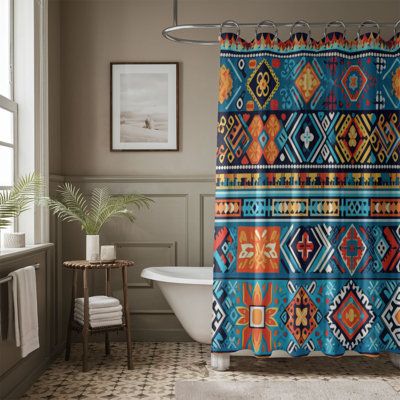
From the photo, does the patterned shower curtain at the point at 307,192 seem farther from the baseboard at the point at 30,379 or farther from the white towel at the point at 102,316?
the baseboard at the point at 30,379

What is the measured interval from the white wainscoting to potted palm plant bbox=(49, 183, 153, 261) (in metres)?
0.07

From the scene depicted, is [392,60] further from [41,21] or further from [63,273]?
[63,273]

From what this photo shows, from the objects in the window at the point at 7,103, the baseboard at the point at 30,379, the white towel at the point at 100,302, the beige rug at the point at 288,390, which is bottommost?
the beige rug at the point at 288,390

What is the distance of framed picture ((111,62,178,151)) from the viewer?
403cm

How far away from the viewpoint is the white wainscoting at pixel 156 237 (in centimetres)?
405

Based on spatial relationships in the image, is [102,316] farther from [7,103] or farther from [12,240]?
[7,103]

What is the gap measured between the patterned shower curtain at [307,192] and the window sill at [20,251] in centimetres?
106

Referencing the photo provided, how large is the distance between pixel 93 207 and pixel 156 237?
1.72ft

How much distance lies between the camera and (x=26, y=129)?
132 inches

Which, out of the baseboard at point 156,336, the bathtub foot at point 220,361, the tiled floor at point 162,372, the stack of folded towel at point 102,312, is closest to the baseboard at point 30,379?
the tiled floor at point 162,372

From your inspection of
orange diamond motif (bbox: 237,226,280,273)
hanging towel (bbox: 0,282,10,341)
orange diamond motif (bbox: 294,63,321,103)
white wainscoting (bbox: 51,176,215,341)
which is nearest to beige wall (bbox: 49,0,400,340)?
white wainscoting (bbox: 51,176,215,341)

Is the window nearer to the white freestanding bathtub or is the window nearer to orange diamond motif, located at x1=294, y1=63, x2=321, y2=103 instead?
the white freestanding bathtub

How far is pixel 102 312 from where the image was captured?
11.1ft

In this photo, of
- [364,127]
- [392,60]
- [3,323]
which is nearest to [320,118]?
[364,127]
